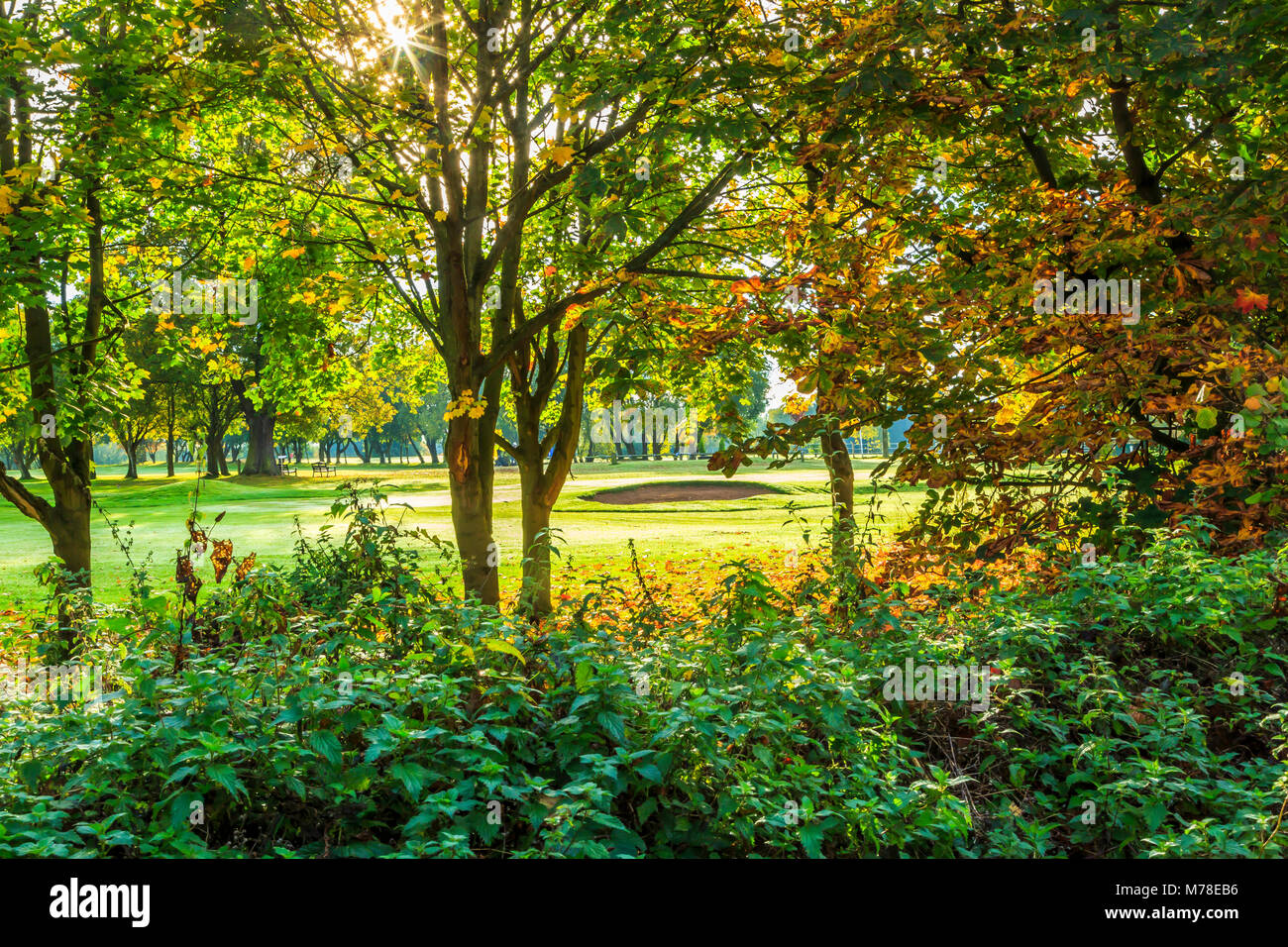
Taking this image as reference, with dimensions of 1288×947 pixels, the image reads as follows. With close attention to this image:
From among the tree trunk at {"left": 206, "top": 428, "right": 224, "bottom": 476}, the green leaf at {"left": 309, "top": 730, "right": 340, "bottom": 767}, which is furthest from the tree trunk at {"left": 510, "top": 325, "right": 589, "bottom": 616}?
the tree trunk at {"left": 206, "top": 428, "right": 224, "bottom": 476}

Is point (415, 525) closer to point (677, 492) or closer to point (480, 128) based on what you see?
point (677, 492)

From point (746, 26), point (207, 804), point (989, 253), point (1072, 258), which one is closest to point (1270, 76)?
point (1072, 258)

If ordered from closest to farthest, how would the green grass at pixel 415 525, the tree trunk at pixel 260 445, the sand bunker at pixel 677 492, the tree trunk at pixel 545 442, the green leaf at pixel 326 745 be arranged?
the green leaf at pixel 326 745, the tree trunk at pixel 545 442, the green grass at pixel 415 525, the sand bunker at pixel 677 492, the tree trunk at pixel 260 445

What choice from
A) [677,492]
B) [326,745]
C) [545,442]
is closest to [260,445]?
[677,492]

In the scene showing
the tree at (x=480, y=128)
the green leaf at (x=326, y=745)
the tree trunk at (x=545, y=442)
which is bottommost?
the green leaf at (x=326, y=745)

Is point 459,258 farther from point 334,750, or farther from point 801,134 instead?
point 334,750

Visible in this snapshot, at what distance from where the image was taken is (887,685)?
4.59m

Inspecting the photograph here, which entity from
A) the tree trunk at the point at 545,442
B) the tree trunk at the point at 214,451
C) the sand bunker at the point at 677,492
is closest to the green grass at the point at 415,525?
the sand bunker at the point at 677,492

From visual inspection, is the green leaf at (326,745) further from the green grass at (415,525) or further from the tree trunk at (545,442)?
the tree trunk at (545,442)

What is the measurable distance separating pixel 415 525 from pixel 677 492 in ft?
54.6

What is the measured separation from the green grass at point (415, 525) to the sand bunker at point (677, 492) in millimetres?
698

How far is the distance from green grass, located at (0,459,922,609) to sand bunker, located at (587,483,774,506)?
698 millimetres

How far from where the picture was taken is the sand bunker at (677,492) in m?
38.7

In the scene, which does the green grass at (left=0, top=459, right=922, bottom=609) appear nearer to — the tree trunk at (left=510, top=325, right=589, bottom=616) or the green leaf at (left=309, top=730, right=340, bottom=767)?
the tree trunk at (left=510, top=325, right=589, bottom=616)
